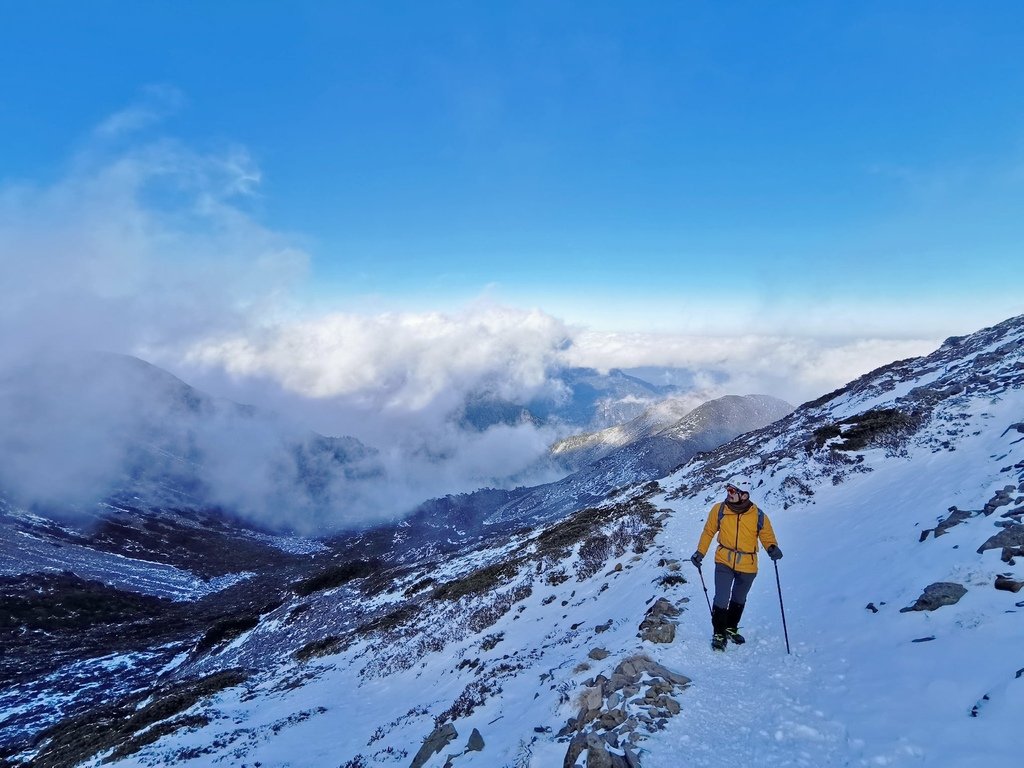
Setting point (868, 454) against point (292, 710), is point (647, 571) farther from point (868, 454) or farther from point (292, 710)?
point (292, 710)

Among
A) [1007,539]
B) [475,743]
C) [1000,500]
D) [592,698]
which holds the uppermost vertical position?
[1000,500]

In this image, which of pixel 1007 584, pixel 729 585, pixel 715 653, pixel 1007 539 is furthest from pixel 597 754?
pixel 1007 539

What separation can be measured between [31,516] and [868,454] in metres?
241

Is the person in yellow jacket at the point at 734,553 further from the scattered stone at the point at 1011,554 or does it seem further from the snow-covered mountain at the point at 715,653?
the scattered stone at the point at 1011,554

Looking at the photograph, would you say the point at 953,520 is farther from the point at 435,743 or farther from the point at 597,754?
the point at 435,743

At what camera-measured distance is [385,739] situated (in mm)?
15102

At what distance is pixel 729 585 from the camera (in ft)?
35.2

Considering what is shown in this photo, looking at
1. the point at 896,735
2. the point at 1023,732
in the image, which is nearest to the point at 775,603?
the point at 896,735

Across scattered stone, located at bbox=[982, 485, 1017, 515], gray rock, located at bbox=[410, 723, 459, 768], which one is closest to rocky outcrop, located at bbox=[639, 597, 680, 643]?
gray rock, located at bbox=[410, 723, 459, 768]

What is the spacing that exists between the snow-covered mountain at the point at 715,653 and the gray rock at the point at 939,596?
0.04 metres

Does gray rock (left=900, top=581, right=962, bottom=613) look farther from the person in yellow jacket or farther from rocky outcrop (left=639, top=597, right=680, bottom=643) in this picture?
rocky outcrop (left=639, top=597, right=680, bottom=643)

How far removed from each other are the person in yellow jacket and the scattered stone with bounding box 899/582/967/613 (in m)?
2.37

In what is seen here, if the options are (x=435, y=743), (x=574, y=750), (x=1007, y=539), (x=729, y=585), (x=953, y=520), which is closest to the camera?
(x=574, y=750)

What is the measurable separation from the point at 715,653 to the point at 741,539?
2531 millimetres
